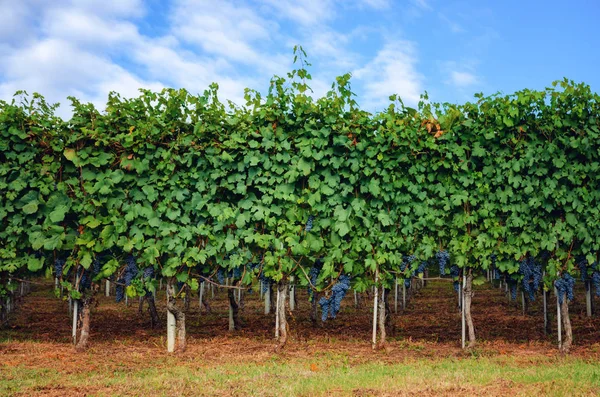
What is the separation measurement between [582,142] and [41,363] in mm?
8993

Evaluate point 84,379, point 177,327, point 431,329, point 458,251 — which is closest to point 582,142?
point 458,251

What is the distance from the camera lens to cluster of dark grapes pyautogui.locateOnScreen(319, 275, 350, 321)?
9031mm

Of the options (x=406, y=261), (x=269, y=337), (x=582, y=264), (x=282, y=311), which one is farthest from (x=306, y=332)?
(x=582, y=264)

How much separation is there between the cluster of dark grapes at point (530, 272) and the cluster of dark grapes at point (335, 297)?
2.93m

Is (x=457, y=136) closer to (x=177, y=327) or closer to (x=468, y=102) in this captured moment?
(x=468, y=102)

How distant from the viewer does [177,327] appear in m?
9.25

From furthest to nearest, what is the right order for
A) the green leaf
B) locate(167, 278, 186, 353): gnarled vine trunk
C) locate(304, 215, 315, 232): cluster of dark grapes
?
locate(167, 278, 186, 353): gnarled vine trunk, locate(304, 215, 315, 232): cluster of dark grapes, the green leaf

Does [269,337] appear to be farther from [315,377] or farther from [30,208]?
[30,208]

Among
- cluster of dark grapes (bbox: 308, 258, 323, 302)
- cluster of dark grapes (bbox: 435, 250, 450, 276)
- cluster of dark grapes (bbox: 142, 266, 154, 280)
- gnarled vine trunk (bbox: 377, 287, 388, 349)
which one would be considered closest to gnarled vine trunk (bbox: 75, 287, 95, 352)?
cluster of dark grapes (bbox: 142, 266, 154, 280)

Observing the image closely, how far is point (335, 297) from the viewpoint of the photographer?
9055 millimetres

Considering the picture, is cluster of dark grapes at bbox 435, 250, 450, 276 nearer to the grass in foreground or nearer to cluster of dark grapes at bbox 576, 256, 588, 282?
the grass in foreground

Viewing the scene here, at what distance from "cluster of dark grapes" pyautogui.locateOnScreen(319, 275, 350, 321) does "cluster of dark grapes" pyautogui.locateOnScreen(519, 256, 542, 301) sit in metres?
2.93

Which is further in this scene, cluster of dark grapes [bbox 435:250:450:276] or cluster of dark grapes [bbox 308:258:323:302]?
cluster of dark grapes [bbox 308:258:323:302]

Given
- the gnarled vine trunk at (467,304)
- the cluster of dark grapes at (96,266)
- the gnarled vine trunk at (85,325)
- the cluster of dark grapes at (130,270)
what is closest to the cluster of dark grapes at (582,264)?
the gnarled vine trunk at (467,304)
